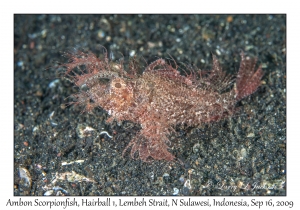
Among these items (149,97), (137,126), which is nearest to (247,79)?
(149,97)

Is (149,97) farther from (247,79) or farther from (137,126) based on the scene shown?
(247,79)

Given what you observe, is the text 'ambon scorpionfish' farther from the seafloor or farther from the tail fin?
the tail fin

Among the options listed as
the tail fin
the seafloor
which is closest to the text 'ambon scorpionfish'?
the seafloor

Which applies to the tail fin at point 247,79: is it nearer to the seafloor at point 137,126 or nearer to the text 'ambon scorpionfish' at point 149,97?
the seafloor at point 137,126

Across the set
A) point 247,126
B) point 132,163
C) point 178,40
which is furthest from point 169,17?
point 132,163

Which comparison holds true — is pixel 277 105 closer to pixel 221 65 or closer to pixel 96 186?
pixel 221 65

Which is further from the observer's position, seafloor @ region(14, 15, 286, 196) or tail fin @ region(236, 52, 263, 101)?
Result: tail fin @ region(236, 52, 263, 101)
